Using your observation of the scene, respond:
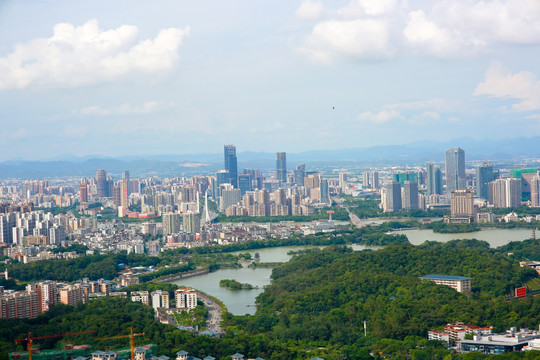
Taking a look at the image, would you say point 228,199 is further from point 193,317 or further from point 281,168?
point 193,317

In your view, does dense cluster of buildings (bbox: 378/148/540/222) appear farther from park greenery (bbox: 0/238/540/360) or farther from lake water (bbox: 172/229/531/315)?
park greenery (bbox: 0/238/540/360)

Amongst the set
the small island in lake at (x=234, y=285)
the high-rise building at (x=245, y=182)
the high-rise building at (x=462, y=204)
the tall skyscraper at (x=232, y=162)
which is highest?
the tall skyscraper at (x=232, y=162)

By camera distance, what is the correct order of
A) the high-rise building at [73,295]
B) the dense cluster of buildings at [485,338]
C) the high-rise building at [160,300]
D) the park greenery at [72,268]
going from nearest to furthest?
the dense cluster of buildings at [485,338], the high-rise building at [73,295], the high-rise building at [160,300], the park greenery at [72,268]

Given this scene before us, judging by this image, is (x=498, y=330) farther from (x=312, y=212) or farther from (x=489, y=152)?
(x=489, y=152)

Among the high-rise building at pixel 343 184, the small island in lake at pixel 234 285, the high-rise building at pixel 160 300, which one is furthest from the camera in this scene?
the high-rise building at pixel 343 184

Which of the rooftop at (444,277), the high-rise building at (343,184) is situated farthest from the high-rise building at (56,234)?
the high-rise building at (343,184)

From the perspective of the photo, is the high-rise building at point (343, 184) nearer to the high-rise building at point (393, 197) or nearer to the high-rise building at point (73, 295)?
the high-rise building at point (393, 197)

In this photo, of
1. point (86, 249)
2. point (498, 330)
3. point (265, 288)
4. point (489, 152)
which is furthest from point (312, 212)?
point (489, 152)
